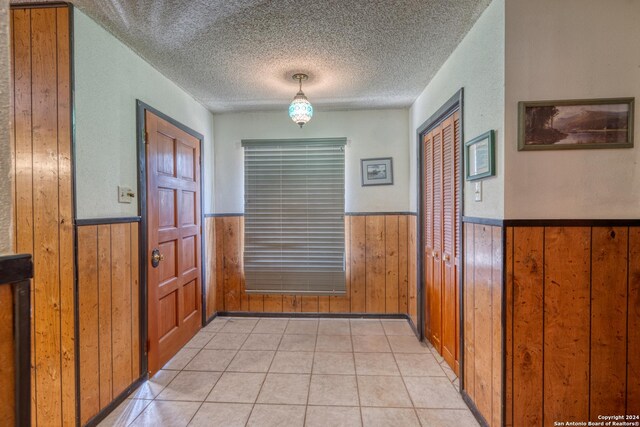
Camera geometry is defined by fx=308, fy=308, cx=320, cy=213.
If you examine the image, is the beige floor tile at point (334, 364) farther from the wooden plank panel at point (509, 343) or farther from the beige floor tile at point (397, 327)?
the wooden plank panel at point (509, 343)

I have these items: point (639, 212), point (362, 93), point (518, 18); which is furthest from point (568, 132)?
point (362, 93)

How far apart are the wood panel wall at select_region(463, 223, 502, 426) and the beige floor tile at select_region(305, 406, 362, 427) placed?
735mm

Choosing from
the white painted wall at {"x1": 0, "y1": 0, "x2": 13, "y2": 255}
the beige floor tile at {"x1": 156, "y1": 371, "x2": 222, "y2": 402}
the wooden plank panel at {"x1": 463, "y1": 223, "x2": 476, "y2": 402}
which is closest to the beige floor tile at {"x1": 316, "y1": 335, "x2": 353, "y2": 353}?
the beige floor tile at {"x1": 156, "y1": 371, "x2": 222, "y2": 402}

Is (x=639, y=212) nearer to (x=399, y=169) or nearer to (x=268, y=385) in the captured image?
(x=399, y=169)

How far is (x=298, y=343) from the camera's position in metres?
2.88

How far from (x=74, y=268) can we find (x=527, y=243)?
238cm

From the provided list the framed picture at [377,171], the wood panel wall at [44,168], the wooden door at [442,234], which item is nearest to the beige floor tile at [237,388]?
the wood panel wall at [44,168]

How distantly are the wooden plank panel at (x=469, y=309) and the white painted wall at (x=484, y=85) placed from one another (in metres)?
0.17

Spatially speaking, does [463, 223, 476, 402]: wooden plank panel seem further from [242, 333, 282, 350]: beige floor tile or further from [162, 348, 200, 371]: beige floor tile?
[162, 348, 200, 371]: beige floor tile

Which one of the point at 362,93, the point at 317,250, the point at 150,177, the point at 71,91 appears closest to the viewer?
the point at 71,91

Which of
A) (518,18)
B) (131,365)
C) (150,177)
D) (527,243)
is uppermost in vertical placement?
(518,18)

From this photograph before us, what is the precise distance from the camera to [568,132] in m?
1.50

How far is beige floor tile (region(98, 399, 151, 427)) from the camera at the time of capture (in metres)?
1.85

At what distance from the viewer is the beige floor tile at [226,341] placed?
2820 mm
